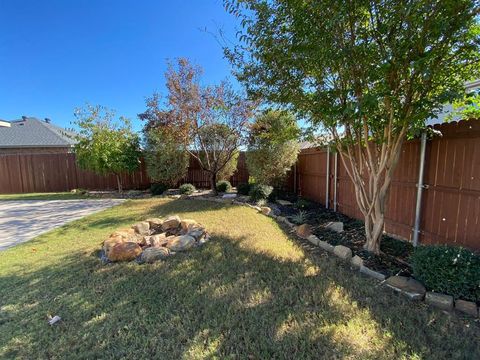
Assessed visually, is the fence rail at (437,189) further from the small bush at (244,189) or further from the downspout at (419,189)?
the small bush at (244,189)

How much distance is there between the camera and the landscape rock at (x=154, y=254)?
329cm

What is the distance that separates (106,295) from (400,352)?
2.71m

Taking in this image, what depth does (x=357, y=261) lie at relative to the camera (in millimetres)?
3074

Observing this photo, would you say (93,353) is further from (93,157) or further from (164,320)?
(93,157)

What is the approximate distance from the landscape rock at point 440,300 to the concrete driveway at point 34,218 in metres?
6.22

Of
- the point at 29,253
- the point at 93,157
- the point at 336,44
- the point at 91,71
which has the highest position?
the point at 91,71

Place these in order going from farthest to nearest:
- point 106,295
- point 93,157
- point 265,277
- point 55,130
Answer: point 55,130 < point 93,157 < point 265,277 < point 106,295

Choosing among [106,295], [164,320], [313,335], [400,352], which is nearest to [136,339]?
[164,320]

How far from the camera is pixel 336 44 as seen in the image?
9.18 ft

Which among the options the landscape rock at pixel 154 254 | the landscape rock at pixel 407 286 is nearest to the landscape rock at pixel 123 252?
the landscape rock at pixel 154 254

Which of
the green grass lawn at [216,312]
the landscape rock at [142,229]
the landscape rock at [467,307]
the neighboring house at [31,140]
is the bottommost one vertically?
the green grass lawn at [216,312]

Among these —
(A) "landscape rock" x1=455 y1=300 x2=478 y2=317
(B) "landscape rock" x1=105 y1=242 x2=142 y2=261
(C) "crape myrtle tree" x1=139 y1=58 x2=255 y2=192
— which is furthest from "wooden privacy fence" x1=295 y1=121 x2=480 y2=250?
(C) "crape myrtle tree" x1=139 y1=58 x2=255 y2=192

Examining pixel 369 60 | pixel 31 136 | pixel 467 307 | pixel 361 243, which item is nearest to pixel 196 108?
pixel 369 60

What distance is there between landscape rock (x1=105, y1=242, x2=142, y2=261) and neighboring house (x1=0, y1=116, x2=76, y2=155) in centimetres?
1473
